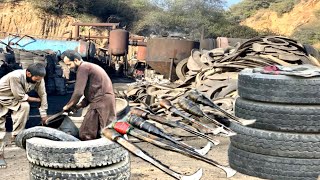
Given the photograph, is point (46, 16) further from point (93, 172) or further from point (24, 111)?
point (93, 172)

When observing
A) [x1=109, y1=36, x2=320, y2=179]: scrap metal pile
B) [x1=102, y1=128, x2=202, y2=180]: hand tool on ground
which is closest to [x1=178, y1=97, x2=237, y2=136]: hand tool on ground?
[x1=102, y1=128, x2=202, y2=180]: hand tool on ground

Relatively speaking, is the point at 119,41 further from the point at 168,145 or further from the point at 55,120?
the point at 168,145

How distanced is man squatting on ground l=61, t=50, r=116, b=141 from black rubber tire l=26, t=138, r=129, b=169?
112 cm

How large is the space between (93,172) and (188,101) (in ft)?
3.52

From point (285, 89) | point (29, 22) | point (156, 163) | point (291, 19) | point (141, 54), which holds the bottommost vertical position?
point (141, 54)

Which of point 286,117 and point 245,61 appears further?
point 245,61

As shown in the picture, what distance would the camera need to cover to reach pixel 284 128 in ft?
16.7

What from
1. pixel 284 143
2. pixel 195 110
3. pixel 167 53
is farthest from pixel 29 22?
pixel 195 110

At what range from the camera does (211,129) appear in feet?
12.5

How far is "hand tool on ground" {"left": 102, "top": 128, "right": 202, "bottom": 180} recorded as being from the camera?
131 inches

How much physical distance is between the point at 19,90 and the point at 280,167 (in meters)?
3.42

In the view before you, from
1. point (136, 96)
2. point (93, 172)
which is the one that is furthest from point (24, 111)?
point (136, 96)

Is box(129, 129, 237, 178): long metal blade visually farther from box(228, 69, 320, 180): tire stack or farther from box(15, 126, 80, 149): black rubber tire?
box(228, 69, 320, 180): tire stack

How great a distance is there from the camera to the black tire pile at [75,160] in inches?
165
